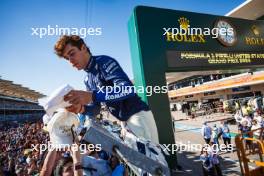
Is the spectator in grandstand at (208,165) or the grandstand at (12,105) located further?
the grandstand at (12,105)

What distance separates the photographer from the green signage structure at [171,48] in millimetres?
8812

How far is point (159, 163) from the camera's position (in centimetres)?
154

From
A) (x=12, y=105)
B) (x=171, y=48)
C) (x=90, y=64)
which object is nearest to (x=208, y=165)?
(x=171, y=48)

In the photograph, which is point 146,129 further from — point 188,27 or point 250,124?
point 250,124

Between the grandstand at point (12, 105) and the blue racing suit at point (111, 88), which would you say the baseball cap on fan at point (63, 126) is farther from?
the grandstand at point (12, 105)

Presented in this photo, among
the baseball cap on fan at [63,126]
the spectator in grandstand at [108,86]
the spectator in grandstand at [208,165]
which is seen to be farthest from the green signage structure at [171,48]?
the baseball cap on fan at [63,126]

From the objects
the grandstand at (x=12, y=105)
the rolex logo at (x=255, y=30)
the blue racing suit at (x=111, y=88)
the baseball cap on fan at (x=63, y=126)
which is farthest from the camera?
the grandstand at (x=12, y=105)

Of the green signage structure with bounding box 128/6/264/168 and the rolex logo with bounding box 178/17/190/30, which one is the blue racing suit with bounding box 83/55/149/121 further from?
the rolex logo with bounding box 178/17/190/30

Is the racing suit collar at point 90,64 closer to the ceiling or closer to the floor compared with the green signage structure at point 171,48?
closer to the floor

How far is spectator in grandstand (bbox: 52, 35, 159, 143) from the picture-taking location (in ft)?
6.71

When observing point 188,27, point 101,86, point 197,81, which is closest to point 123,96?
point 101,86

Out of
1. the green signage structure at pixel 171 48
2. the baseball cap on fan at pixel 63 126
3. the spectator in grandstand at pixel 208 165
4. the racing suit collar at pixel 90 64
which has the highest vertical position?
the green signage structure at pixel 171 48

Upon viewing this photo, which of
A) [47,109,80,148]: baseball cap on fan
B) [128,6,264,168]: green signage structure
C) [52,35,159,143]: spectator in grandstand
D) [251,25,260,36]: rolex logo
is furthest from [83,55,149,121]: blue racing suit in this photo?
[251,25,260,36]: rolex logo

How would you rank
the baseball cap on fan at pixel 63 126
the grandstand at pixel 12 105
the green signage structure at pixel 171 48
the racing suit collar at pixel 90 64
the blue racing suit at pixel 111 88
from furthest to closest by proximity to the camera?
the grandstand at pixel 12 105, the green signage structure at pixel 171 48, the racing suit collar at pixel 90 64, the baseball cap on fan at pixel 63 126, the blue racing suit at pixel 111 88
